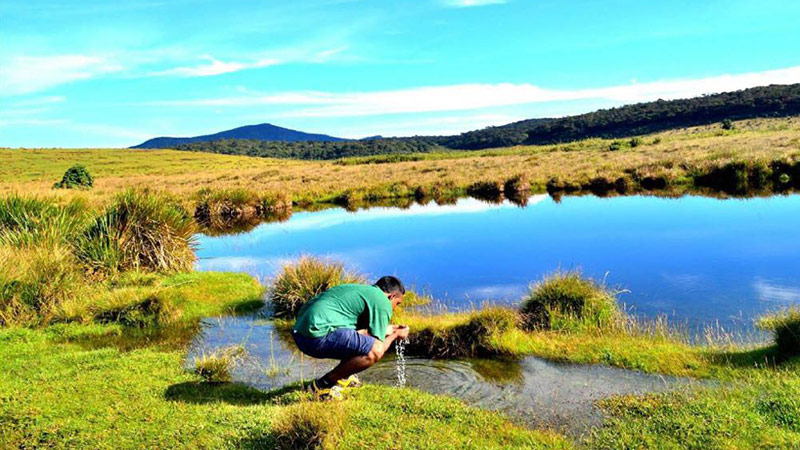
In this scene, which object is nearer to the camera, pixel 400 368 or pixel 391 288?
pixel 391 288

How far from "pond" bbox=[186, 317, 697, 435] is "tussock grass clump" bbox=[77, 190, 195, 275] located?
18.4 ft

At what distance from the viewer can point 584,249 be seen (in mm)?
17828

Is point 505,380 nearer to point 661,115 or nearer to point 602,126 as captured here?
point 661,115

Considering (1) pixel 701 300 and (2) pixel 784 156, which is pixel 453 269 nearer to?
(1) pixel 701 300

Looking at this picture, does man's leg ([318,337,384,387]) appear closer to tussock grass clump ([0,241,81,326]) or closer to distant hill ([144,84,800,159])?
tussock grass clump ([0,241,81,326])

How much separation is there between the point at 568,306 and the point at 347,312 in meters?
5.17

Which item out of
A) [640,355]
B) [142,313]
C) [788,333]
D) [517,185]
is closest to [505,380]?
[640,355]

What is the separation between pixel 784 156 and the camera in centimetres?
3222

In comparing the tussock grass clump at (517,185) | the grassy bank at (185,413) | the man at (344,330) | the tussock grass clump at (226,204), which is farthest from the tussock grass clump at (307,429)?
the tussock grass clump at (517,185)

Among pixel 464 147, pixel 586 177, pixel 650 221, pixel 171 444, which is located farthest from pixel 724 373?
pixel 464 147

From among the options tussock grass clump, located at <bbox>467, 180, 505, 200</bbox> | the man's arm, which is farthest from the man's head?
tussock grass clump, located at <bbox>467, 180, 505, 200</bbox>

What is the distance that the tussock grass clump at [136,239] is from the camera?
13.7m

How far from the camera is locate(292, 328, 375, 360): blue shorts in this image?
6.48m

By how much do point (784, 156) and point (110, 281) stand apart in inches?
1391
